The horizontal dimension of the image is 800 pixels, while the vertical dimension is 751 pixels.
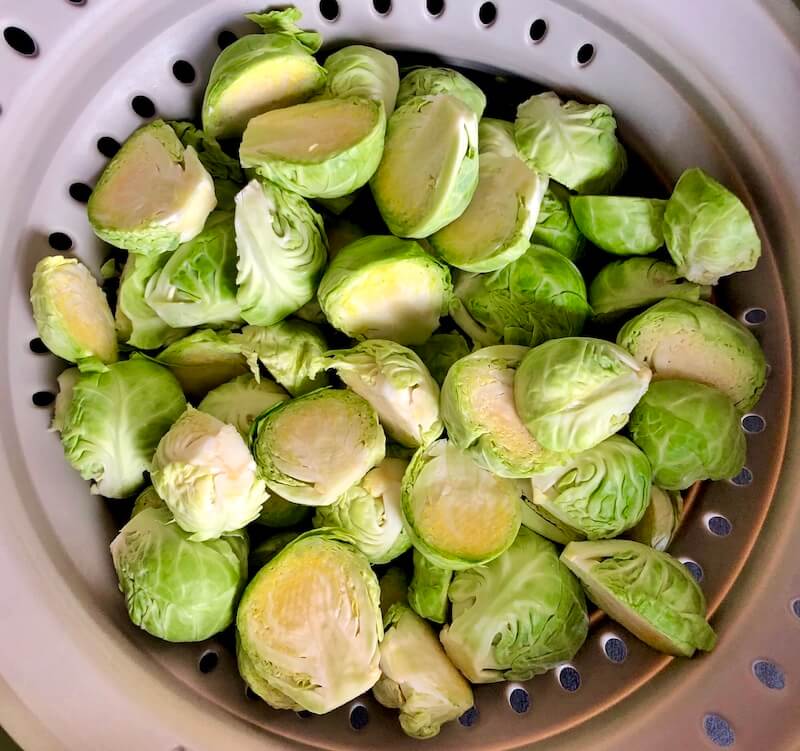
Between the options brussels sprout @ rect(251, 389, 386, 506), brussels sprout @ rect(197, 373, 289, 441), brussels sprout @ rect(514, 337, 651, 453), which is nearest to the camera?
brussels sprout @ rect(514, 337, 651, 453)

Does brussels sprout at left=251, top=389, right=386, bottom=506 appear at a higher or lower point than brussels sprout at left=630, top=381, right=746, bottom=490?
lower

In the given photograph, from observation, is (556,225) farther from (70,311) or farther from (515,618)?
(70,311)

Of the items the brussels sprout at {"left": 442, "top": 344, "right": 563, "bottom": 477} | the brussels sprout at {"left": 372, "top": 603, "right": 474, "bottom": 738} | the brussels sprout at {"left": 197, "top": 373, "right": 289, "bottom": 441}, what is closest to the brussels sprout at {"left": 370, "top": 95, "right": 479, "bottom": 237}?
the brussels sprout at {"left": 442, "top": 344, "right": 563, "bottom": 477}

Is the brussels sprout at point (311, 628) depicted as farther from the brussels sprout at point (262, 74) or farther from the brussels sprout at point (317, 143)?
the brussels sprout at point (262, 74)

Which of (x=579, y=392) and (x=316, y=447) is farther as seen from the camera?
(x=316, y=447)

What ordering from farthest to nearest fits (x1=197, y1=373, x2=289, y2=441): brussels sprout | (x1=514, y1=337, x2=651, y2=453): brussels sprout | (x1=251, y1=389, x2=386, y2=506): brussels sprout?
(x1=197, y1=373, x2=289, y2=441): brussels sprout, (x1=251, y1=389, x2=386, y2=506): brussels sprout, (x1=514, y1=337, x2=651, y2=453): brussels sprout

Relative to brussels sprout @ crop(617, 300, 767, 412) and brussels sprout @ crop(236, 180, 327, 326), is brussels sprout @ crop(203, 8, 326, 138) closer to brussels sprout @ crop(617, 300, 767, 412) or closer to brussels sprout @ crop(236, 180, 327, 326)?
brussels sprout @ crop(236, 180, 327, 326)

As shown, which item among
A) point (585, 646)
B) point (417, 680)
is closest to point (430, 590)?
point (417, 680)
